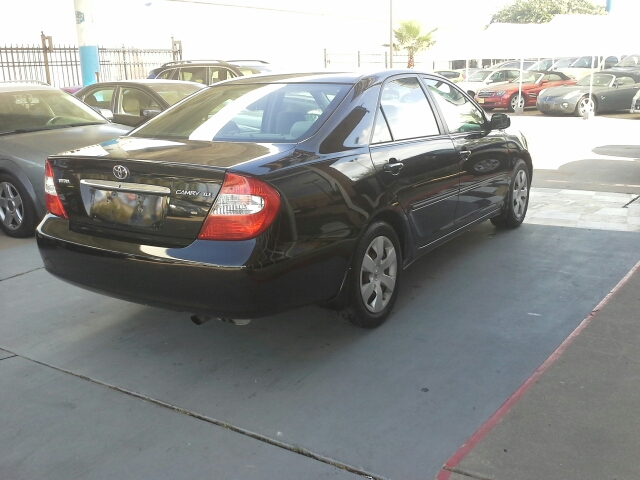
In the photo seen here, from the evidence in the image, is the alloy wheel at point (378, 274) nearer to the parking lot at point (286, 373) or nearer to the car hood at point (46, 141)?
the parking lot at point (286, 373)

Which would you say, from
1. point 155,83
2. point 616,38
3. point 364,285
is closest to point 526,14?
point 616,38

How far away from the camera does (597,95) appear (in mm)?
18672

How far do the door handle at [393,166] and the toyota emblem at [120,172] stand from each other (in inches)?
61.2

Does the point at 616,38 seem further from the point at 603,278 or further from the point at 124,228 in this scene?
the point at 124,228

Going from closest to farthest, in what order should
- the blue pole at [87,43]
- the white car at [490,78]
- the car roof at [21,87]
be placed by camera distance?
the car roof at [21,87] < the blue pole at [87,43] < the white car at [490,78]

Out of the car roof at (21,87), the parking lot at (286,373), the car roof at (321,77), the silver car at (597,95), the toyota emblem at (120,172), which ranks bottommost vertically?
the parking lot at (286,373)

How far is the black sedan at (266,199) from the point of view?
3.38m

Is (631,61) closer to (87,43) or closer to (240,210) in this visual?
(87,43)

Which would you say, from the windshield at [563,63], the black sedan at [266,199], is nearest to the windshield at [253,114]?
the black sedan at [266,199]

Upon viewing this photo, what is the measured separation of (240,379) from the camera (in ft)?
12.1

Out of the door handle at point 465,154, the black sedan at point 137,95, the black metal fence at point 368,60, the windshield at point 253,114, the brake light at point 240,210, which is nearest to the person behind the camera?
the brake light at point 240,210

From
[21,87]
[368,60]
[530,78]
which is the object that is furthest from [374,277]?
[368,60]

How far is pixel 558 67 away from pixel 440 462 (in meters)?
25.7

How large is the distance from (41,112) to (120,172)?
4.49 metres
